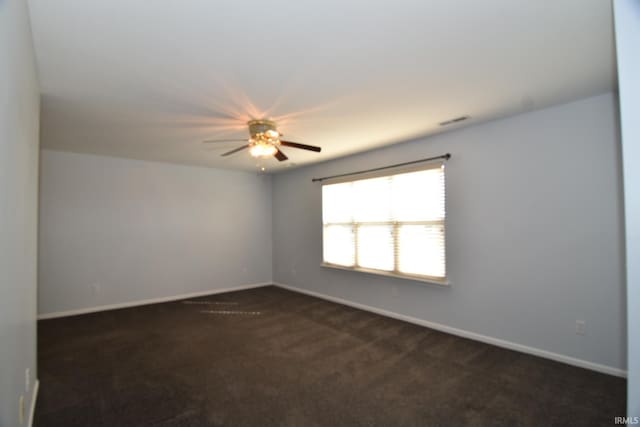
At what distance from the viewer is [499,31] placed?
72.8 inches

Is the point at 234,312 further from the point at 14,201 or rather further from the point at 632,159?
the point at 632,159

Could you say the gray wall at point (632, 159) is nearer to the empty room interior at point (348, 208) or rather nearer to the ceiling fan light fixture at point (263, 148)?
the empty room interior at point (348, 208)

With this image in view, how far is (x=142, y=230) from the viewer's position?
533 cm

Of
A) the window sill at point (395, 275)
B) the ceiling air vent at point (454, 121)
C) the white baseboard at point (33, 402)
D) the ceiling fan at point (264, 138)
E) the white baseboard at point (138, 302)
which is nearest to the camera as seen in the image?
the white baseboard at point (33, 402)

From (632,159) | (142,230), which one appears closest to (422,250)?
(632,159)

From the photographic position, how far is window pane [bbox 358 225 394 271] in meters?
4.45

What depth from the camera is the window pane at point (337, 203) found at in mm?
5160

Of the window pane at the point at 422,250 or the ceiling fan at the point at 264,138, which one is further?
the window pane at the point at 422,250

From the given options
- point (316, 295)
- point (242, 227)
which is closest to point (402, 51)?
point (316, 295)

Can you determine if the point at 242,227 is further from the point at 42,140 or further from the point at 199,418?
the point at 199,418

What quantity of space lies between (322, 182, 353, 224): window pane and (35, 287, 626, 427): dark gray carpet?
1843 millimetres

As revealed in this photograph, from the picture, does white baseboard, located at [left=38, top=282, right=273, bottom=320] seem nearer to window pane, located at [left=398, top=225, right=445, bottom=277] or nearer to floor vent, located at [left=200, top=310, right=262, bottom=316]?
floor vent, located at [left=200, top=310, right=262, bottom=316]

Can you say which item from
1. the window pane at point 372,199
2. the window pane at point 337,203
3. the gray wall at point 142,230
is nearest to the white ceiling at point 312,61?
the window pane at point 372,199

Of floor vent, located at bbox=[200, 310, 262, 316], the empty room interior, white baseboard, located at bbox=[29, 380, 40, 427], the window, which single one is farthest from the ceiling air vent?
white baseboard, located at bbox=[29, 380, 40, 427]
